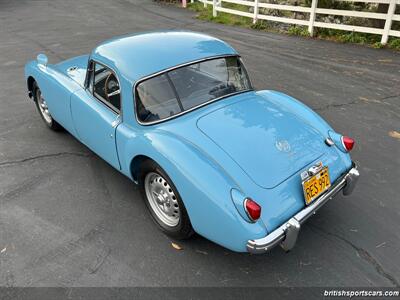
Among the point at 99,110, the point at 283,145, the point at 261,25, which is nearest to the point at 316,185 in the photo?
the point at 283,145

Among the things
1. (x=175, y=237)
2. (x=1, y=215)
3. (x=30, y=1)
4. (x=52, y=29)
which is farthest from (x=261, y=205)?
(x=30, y=1)

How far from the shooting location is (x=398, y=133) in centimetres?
494

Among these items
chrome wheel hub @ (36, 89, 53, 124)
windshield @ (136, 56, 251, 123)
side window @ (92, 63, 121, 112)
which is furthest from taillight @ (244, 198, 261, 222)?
chrome wheel hub @ (36, 89, 53, 124)

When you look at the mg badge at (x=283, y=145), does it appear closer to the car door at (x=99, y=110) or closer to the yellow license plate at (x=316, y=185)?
the yellow license plate at (x=316, y=185)

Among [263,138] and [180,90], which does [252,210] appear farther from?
[180,90]

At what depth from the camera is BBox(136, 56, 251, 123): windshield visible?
131 inches

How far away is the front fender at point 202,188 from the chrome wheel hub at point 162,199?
27 centimetres

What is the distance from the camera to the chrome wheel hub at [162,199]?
314cm

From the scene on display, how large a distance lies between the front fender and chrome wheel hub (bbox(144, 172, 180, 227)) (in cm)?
27

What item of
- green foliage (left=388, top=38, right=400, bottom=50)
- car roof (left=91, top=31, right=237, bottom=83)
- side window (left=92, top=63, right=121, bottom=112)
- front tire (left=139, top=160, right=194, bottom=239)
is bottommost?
front tire (left=139, top=160, right=194, bottom=239)

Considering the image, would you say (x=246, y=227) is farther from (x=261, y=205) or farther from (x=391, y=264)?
(x=391, y=264)

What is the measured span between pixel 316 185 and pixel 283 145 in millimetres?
434

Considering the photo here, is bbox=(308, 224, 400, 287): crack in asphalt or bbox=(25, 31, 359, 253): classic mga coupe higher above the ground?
bbox=(25, 31, 359, 253): classic mga coupe

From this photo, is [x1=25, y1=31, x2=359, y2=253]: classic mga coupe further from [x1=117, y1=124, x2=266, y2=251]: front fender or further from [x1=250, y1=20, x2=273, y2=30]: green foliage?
[x1=250, y1=20, x2=273, y2=30]: green foliage
